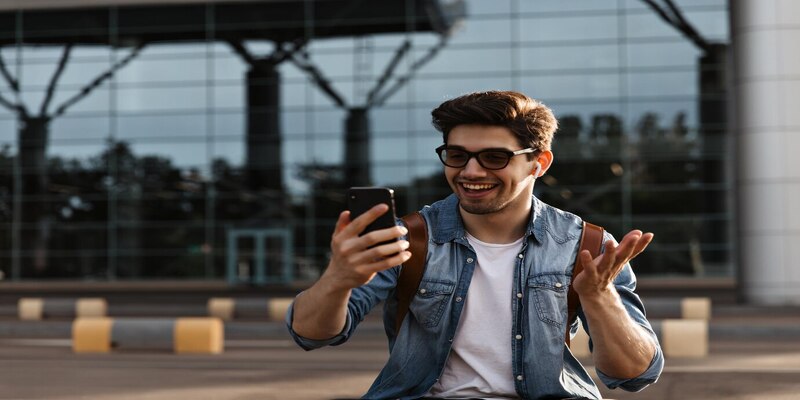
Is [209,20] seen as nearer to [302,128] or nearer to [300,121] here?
[300,121]

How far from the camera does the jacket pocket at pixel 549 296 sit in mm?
3164

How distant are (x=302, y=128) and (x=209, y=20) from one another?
4891mm

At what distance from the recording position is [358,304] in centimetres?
309

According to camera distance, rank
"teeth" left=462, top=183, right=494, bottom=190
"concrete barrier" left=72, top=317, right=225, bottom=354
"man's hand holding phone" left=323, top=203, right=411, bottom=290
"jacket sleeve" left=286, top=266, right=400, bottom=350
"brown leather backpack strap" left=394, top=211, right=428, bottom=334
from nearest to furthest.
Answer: "man's hand holding phone" left=323, top=203, right=411, bottom=290 → "jacket sleeve" left=286, top=266, right=400, bottom=350 → "teeth" left=462, top=183, right=494, bottom=190 → "brown leather backpack strap" left=394, top=211, right=428, bottom=334 → "concrete barrier" left=72, top=317, right=225, bottom=354

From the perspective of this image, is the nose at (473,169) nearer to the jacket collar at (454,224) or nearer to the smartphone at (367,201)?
the jacket collar at (454,224)

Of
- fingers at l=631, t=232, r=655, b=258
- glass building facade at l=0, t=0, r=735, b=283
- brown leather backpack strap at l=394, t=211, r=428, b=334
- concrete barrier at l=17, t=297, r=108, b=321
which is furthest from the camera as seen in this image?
glass building facade at l=0, t=0, r=735, b=283

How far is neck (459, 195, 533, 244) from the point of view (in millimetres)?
3254

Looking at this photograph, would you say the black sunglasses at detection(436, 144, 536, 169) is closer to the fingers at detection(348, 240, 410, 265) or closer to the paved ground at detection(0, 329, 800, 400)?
the fingers at detection(348, 240, 410, 265)

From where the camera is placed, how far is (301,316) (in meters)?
2.95

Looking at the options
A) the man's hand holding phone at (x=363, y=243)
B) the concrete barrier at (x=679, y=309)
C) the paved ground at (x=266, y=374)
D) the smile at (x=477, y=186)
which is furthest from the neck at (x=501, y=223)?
the concrete barrier at (x=679, y=309)

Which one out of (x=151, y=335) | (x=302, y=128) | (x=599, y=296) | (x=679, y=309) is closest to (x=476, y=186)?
(x=599, y=296)

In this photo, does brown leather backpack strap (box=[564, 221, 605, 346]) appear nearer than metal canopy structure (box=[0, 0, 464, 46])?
Yes

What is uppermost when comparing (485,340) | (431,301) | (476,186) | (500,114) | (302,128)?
(302,128)

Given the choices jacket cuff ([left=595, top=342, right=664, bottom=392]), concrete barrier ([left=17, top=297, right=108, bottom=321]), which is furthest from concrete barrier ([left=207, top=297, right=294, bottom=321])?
jacket cuff ([left=595, top=342, right=664, bottom=392])
